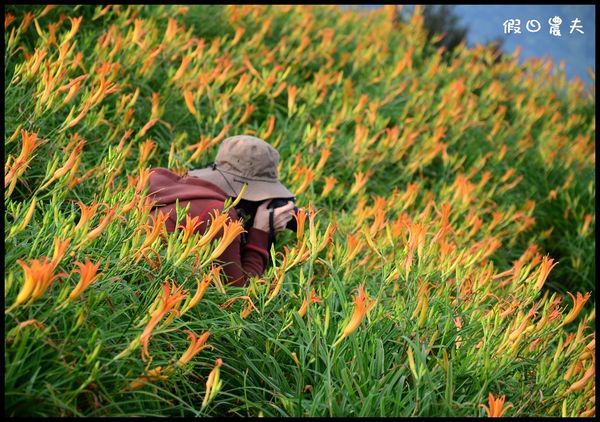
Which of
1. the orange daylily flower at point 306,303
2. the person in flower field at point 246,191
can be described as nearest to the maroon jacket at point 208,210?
the person in flower field at point 246,191

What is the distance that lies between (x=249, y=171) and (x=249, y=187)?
0.06 metres

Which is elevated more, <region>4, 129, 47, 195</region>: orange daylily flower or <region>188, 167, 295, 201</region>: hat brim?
<region>4, 129, 47, 195</region>: orange daylily flower

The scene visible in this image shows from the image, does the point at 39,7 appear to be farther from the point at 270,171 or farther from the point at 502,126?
the point at 502,126

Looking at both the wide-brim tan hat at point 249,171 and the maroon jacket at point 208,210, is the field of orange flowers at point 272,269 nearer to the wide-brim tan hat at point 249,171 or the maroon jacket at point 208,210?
the maroon jacket at point 208,210

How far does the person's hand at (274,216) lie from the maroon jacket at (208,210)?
0.08 ft

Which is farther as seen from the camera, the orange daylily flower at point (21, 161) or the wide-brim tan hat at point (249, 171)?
the wide-brim tan hat at point (249, 171)

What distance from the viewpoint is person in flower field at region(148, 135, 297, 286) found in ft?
7.54

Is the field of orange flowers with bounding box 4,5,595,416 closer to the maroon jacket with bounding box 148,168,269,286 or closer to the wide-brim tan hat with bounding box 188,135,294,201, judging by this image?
the maroon jacket with bounding box 148,168,269,286

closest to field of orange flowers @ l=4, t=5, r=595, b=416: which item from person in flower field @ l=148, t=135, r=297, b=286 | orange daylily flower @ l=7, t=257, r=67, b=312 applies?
A: orange daylily flower @ l=7, t=257, r=67, b=312

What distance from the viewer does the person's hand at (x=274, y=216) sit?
2.39 meters

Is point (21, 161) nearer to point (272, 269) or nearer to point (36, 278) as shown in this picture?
point (36, 278)

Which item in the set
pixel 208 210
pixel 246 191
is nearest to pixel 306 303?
pixel 208 210

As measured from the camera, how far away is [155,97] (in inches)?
116

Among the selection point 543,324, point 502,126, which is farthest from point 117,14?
point 543,324
